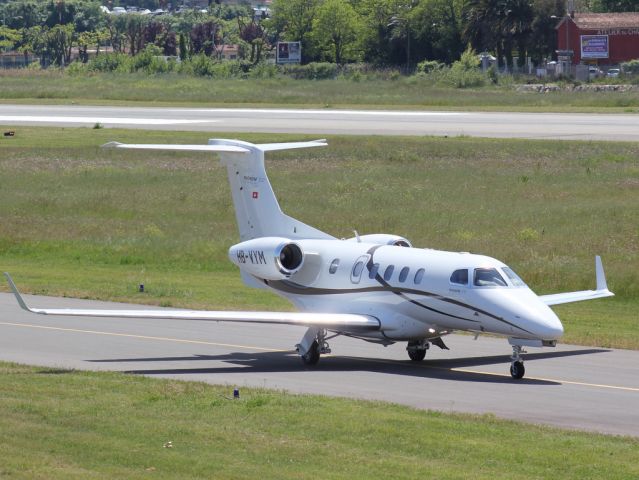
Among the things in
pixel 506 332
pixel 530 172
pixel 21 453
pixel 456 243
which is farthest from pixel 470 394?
pixel 530 172

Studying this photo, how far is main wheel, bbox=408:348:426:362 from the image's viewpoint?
80.1 feet

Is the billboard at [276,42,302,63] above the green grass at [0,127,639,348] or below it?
above

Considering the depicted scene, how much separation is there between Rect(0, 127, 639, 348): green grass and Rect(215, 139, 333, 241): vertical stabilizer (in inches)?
204

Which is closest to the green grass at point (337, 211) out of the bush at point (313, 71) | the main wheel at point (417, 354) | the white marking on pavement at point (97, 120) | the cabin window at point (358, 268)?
the main wheel at point (417, 354)

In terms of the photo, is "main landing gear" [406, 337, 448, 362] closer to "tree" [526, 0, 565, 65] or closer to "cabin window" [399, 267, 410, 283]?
"cabin window" [399, 267, 410, 283]

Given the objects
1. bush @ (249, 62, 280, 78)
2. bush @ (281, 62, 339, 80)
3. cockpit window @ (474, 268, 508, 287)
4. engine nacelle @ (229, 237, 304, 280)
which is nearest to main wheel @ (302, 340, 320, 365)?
engine nacelle @ (229, 237, 304, 280)

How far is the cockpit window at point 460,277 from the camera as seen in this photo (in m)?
22.5

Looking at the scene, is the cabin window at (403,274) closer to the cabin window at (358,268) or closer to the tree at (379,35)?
the cabin window at (358,268)

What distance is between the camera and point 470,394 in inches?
824

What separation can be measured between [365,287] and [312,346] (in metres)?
1.59

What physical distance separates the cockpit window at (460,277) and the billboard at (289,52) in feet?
488

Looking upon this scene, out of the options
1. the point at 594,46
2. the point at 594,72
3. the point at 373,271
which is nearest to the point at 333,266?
the point at 373,271

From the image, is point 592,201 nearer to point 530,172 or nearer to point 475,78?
point 530,172

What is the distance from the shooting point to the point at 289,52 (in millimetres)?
169750
